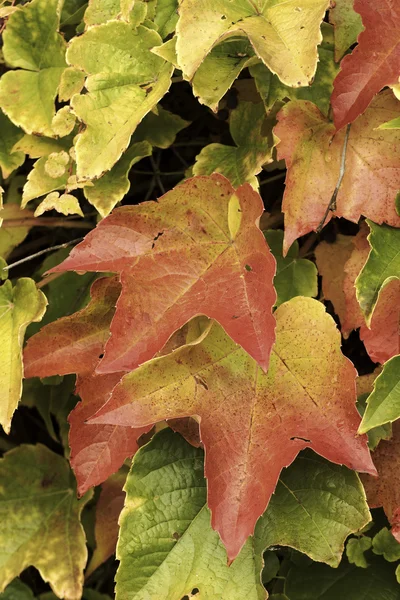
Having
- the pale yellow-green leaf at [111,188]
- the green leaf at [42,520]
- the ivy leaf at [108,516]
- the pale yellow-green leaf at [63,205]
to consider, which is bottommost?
the green leaf at [42,520]

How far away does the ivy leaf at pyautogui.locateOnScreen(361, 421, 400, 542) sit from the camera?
28.6 inches

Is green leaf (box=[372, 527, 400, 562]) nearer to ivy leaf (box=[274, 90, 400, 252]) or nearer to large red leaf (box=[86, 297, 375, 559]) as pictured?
large red leaf (box=[86, 297, 375, 559])

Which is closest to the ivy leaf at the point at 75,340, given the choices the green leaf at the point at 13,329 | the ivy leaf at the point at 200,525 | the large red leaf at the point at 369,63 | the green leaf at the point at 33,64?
the green leaf at the point at 13,329

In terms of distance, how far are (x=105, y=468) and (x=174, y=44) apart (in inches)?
18.9

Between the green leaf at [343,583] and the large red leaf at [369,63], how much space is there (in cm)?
54

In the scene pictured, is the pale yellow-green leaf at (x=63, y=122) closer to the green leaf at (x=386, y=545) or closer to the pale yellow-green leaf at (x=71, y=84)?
the pale yellow-green leaf at (x=71, y=84)

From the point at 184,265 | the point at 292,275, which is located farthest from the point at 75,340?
the point at 292,275

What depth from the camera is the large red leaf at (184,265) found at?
0.59 m

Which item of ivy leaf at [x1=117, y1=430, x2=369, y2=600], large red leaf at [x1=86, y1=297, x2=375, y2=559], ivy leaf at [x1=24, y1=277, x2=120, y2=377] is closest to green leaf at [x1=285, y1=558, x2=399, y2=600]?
ivy leaf at [x1=117, y1=430, x2=369, y2=600]

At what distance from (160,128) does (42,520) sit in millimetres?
618

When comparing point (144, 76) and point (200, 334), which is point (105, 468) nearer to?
point (200, 334)

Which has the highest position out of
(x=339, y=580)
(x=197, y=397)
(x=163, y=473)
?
(x=197, y=397)

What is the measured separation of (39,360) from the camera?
2.47ft

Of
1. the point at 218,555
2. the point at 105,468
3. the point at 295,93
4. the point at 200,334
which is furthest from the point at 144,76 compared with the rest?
the point at 218,555
